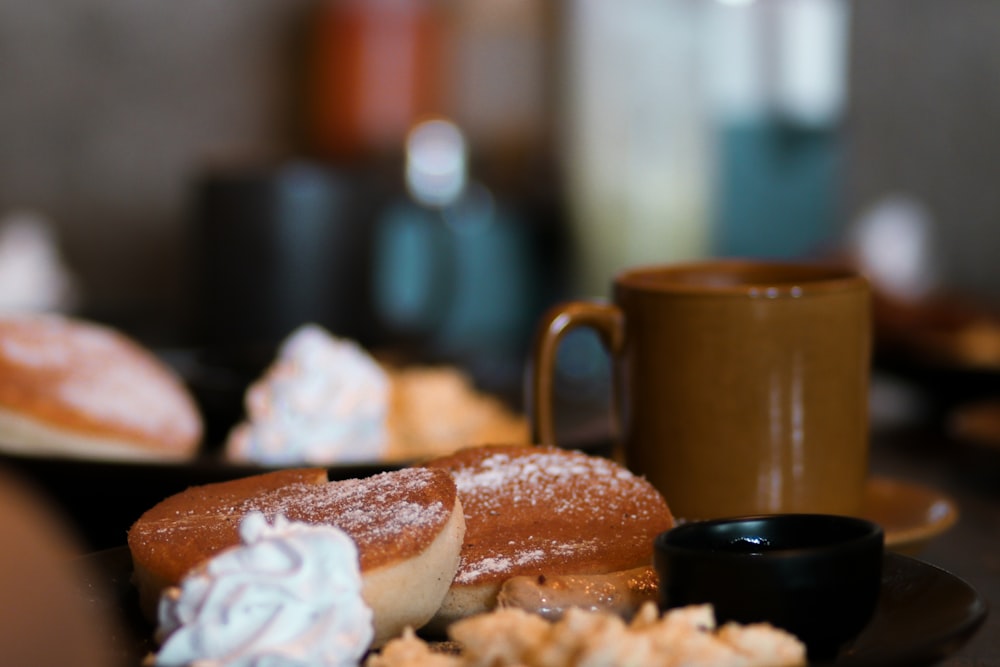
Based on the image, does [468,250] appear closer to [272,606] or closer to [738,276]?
[738,276]

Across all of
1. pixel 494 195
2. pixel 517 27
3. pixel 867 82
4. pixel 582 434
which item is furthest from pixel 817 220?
pixel 582 434

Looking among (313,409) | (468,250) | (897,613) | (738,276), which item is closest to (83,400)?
(313,409)

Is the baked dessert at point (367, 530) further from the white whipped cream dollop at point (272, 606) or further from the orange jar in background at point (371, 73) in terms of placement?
the orange jar in background at point (371, 73)

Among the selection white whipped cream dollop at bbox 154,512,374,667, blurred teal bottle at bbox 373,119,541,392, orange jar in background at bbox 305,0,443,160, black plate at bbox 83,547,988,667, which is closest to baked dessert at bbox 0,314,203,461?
→ black plate at bbox 83,547,988,667

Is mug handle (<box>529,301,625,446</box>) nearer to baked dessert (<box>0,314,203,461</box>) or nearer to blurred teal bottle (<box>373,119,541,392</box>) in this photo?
baked dessert (<box>0,314,203,461</box>)

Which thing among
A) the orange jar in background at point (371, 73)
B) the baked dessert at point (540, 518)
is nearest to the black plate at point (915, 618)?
the baked dessert at point (540, 518)

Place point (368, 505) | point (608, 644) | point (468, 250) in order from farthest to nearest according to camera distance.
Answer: point (468, 250) < point (368, 505) < point (608, 644)

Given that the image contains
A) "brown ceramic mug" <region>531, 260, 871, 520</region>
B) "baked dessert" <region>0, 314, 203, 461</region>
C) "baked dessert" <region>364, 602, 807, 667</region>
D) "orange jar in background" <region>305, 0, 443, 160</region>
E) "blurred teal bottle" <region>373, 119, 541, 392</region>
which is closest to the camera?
"baked dessert" <region>364, 602, 807, 667</region>
